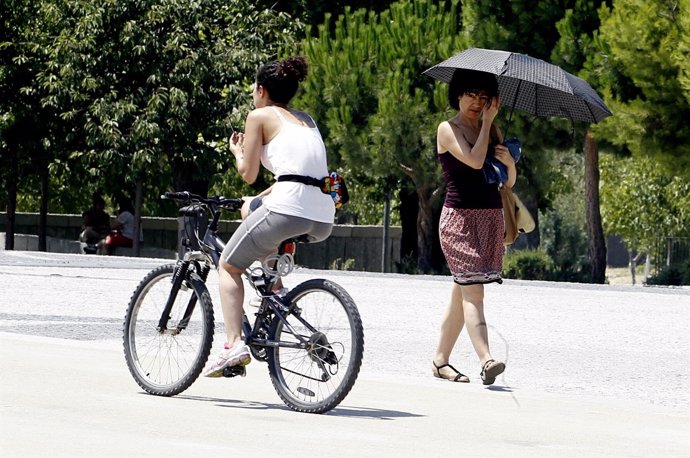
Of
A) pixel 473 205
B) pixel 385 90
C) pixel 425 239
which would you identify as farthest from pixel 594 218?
pixel 473 205

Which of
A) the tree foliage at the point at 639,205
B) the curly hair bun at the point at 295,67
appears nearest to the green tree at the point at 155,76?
the curly hair bun at the point at 295,67

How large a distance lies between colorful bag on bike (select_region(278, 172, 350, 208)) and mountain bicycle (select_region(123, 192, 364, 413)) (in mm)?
274

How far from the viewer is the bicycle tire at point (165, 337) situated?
8383 mm

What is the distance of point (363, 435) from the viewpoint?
23.9 ft

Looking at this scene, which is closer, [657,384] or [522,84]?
[657,384]

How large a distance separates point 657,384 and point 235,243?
3.14 metres

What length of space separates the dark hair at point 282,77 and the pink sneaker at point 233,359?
126cm

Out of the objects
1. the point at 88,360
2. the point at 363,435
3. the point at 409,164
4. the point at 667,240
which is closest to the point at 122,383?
the point at 88,360

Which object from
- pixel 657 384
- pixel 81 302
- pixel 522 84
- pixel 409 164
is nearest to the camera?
pixel 657 384

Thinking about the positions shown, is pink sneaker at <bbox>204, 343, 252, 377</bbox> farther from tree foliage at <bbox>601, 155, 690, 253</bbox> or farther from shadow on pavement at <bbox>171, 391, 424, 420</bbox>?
tree foliage at <bbox>601, 155, 690, 253</bbox>

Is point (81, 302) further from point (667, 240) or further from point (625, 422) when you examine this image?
point (667, 240)

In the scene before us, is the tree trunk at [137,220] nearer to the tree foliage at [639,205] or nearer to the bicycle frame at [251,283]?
the bicycle frame at [251,283]

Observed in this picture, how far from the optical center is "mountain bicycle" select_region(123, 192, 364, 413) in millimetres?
7883

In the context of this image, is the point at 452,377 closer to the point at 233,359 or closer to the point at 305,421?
the point at 233,359
